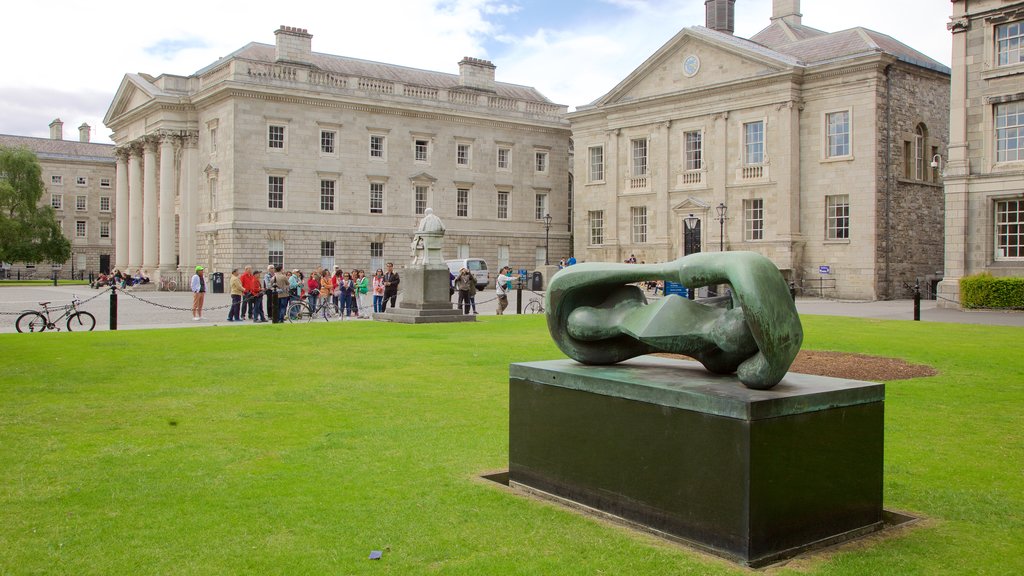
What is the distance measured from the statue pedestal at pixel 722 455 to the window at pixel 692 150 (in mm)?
39339

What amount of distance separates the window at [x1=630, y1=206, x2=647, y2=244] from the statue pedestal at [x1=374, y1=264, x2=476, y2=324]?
24048 millimetres

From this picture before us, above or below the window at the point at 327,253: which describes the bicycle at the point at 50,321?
below

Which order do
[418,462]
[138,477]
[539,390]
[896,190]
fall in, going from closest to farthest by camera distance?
[539,390] → [138,477] → [418,462] → [896,190]

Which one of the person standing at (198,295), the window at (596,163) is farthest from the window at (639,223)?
the person standing at (198,295)

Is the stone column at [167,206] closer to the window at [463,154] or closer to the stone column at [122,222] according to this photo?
the stone column at [122,222]

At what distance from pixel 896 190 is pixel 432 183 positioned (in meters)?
25.5

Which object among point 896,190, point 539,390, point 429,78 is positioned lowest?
point 539,390

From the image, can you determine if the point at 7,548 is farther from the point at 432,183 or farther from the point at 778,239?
the point at 432,183

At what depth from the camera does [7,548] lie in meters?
5.34

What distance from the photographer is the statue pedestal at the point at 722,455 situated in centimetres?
505

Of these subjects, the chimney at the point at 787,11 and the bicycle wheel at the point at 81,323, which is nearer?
the bicycle wheel at the point at 81,323

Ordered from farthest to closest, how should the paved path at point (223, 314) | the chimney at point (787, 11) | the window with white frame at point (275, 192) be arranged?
the chimney at point (787, 11) → the window with white frame at point (275, 192) → the paved path at point (223, 314)

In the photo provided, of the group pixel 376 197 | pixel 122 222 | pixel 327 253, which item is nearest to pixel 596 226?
pixel 376 197

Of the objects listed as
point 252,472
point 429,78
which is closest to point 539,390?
point 252,472
